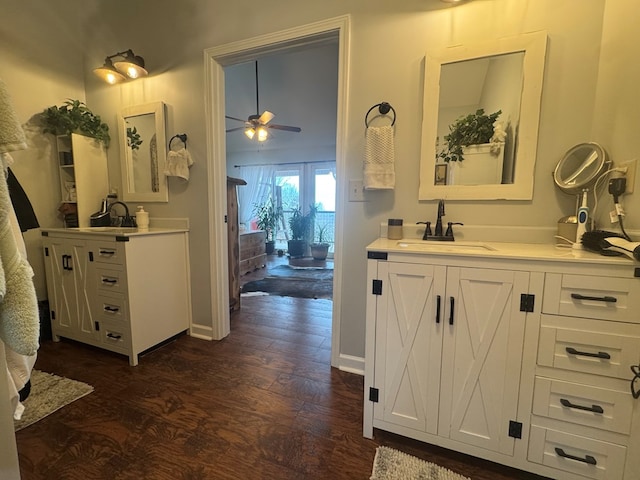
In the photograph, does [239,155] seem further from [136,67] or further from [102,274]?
[102,274]

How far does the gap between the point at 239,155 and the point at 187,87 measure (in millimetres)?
4632

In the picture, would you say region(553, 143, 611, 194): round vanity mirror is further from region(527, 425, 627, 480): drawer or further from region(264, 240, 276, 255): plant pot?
region(264, 240, 276, 255): plant pot

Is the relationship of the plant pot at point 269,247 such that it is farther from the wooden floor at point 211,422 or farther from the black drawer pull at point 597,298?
the black drawer pull at point 597,298

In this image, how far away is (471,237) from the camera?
1.57m

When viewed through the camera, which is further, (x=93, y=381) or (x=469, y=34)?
(x=93, y=381)

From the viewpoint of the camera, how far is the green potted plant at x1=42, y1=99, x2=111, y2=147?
237 centimetres

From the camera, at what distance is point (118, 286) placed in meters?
1.92

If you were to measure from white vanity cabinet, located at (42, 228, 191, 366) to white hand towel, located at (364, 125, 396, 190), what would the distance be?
1.62 metres

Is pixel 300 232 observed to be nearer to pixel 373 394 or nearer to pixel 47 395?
pixel 47 395

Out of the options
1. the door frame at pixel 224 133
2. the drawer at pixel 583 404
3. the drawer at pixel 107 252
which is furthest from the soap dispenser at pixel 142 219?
the drawer at pixel 583 404

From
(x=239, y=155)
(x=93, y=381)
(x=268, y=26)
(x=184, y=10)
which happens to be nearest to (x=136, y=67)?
(x=184, y=10)

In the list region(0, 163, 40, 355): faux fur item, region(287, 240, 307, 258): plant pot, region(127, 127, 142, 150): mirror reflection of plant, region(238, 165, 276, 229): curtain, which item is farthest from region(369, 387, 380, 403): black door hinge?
region(238, 165, 276, 229): curtain

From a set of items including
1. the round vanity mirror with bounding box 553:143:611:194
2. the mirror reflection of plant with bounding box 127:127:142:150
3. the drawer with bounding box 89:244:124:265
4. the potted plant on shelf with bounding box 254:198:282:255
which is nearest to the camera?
the round vanity mirror with bounding box 553:143:611:194

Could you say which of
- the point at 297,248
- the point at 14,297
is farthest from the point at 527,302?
the point at 297,248
